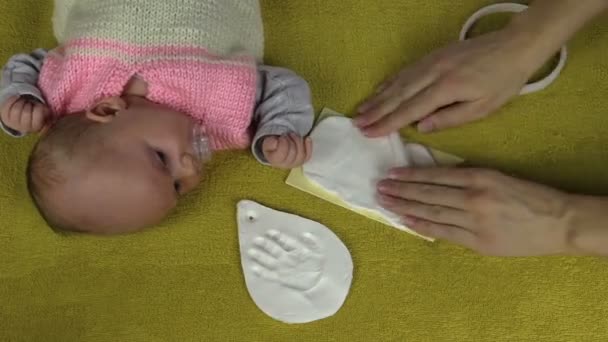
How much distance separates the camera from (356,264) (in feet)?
3.58

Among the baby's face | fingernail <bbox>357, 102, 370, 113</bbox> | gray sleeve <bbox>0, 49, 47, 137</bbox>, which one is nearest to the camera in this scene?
the baby's face

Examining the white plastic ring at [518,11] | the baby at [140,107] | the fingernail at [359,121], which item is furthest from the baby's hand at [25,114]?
the white plastic ring at [518,11]

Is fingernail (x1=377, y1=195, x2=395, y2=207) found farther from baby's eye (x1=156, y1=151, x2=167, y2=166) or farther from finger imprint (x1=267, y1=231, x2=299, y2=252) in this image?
baby's eye (x1=156, y1=151, x2=167, y2=166)

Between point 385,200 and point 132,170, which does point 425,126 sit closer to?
point 385,200

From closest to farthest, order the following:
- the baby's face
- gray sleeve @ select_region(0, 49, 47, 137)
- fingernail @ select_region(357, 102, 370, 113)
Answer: the baby's face
gray sleeve @ select_region(0, 49, 47, 137)
fingernail @ select_region(357, 102, 370, 113)

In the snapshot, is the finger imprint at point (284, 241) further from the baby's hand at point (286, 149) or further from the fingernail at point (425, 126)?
the fingernail at point (425, 126)

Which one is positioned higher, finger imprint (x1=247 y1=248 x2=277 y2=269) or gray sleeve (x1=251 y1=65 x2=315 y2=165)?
gray sleeve (x1=251 y1=65 x2=315 y2=165)

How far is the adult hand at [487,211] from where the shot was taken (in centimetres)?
101

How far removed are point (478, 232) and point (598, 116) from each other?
0.28m

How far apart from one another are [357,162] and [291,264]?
0.18m

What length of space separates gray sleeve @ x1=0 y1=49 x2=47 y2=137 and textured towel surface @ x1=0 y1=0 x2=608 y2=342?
126 millimetres

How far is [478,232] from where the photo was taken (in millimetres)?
1024

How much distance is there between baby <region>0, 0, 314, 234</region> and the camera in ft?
3.03

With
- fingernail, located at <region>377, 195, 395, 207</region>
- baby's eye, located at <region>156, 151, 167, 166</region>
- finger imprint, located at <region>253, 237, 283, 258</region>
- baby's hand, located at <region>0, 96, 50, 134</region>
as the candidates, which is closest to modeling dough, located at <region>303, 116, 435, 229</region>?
fingernail, located at <region>377, 195, 395, 207</region>
